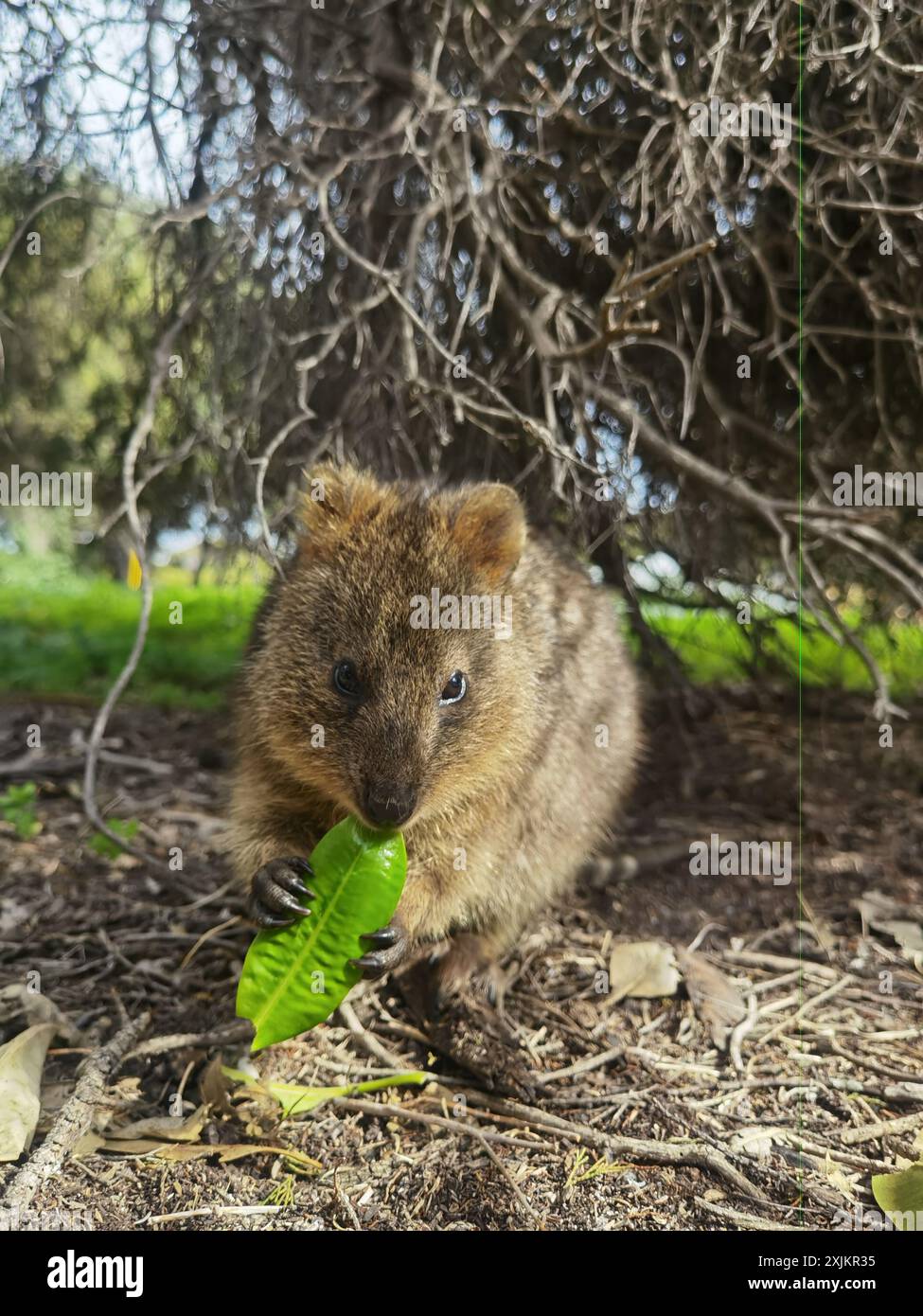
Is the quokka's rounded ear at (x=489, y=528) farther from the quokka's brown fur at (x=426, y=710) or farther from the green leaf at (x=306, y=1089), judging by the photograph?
the green leaf at (x=306, y=1089)

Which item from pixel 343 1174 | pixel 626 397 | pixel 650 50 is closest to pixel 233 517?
pixel 626 397

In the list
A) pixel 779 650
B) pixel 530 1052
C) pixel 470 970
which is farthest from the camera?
pixel 779 650

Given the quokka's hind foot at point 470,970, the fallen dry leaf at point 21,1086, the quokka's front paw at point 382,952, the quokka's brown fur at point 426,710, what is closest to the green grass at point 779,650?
the quokka's brown fur at point 426,710

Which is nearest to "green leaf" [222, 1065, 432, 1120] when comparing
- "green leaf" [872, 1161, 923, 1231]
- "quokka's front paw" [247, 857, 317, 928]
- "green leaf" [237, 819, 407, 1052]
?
"green leaf" [237, 819, 407, 1052]

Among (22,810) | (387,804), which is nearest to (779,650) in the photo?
(387,804)

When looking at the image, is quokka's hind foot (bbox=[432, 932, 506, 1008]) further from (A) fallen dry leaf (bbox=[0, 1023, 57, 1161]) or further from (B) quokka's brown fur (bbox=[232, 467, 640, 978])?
(A) fallen dry leaf (bbox=[0, 1023, 57, 1161])

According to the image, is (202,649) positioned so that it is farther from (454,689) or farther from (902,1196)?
(902,1196)

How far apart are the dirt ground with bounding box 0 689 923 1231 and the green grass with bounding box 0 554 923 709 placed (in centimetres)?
136

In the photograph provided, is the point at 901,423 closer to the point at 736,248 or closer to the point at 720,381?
the point at 720,381

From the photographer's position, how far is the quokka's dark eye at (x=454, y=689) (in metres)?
3.42

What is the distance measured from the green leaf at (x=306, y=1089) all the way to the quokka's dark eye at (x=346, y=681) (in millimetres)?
1264

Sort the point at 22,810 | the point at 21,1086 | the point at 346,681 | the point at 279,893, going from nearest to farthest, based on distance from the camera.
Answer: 1. the point at 21,1086
2. the point at 279,893
3. the point at 346,681
4. the point at 22,810

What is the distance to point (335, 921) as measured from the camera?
3.22 metres

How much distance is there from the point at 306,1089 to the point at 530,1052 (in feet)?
2.79
